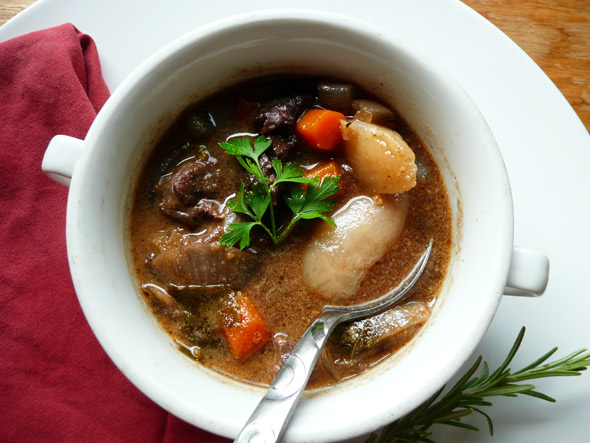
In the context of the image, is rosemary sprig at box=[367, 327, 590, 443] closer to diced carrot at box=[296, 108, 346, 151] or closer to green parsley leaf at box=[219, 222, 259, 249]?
green parsley leaf at box=[219, 222, 259, 249]

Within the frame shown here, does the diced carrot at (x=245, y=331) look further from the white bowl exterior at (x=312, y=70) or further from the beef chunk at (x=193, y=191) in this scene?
the beef chunk at (x=193, y=191)

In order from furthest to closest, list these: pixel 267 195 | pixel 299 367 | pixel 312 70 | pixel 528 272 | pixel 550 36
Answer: pixel 550 36 < pixel 312 70 < pixel 267 195 < pixel 299 367 < pixel 528 272

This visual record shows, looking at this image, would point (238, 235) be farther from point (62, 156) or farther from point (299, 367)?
point (62, 156)

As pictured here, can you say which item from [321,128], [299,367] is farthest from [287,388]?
[321,128]

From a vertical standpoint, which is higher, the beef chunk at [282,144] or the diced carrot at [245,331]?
the beef chunk at [282,144]

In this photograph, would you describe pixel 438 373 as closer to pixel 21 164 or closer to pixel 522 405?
pixel 522 405

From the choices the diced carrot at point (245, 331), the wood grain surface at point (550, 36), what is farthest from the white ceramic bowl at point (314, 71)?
the wood grain surface at point (550, 36)

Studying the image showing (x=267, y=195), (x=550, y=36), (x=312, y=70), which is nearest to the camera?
(x=267, y=195)
